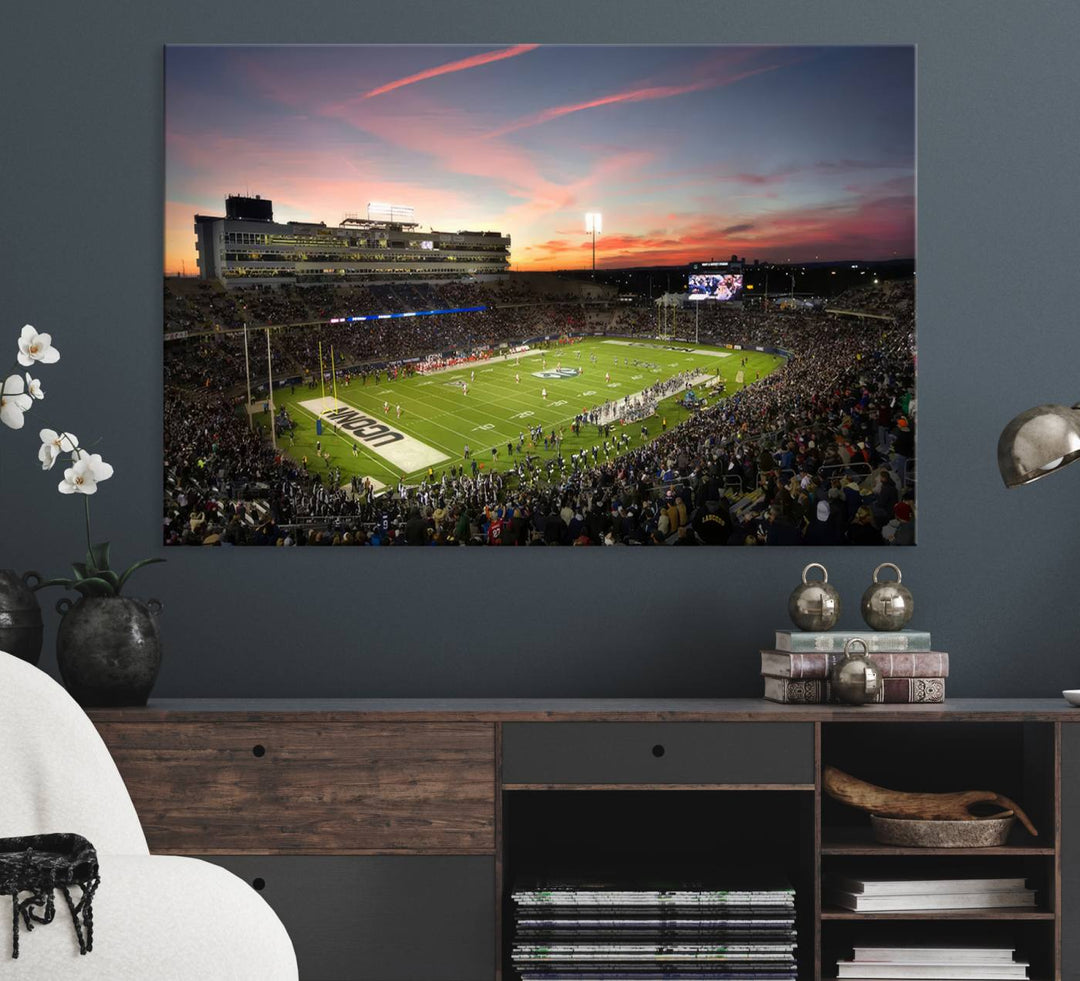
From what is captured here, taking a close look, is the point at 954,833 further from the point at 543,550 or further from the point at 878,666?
the point at 543,550

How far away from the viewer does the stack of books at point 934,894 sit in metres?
2.38

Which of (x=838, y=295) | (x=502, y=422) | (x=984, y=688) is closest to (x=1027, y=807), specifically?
(x=984, y=688)

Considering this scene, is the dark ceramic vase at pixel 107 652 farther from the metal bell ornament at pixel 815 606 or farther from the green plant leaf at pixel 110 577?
the metal bell ornament at pixel 815 606

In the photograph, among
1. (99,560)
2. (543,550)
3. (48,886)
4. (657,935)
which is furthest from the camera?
(543,550)

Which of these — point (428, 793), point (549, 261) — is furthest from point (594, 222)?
point (428, 793)

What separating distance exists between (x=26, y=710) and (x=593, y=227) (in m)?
1.68

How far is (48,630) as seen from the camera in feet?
9.24

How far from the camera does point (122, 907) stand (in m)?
1.53

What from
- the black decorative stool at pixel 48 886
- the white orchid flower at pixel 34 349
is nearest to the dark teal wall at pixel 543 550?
the white orchid flower at pixel 34 349

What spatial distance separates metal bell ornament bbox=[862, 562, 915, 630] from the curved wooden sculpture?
35 cm

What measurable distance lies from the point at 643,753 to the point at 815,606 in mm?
531

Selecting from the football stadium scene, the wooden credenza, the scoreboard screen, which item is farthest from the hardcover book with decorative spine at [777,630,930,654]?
the scoreboard screen

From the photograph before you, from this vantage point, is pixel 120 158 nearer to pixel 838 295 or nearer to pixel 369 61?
pixel 369 61

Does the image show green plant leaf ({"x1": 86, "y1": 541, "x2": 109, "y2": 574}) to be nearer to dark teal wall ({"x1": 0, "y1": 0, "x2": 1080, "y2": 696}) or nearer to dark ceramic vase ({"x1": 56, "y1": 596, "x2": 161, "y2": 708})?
dark ceramic vase ({"x1": 56, "y1": 596, "x2": 161, "y2": 708})
